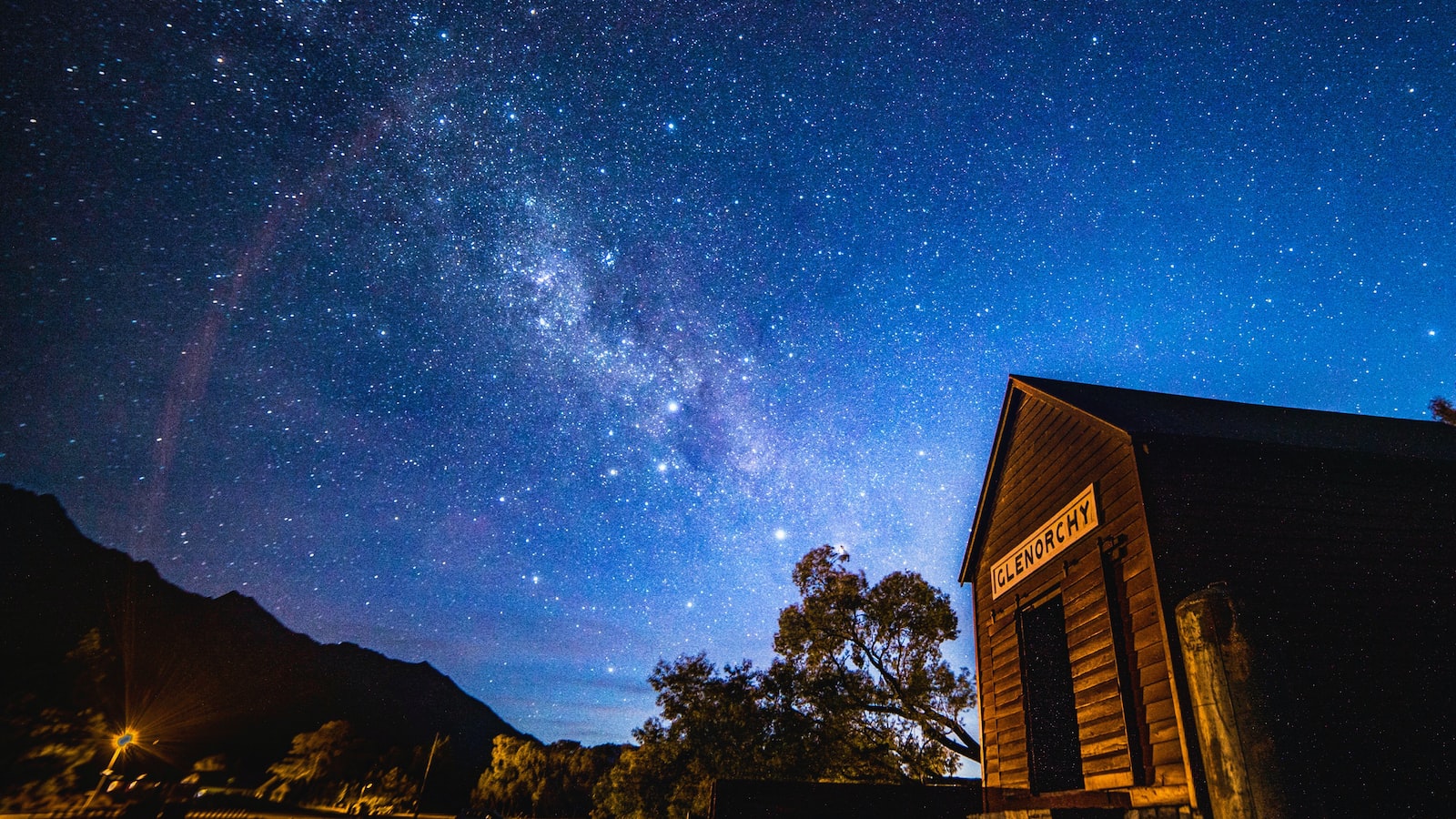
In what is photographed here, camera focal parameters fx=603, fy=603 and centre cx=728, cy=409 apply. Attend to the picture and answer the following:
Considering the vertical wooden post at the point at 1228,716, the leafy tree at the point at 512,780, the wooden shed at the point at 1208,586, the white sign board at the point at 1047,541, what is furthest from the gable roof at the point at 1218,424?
the leafy tree at the point at 512,780

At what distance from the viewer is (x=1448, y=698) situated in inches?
277

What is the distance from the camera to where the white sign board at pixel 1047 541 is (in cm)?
904

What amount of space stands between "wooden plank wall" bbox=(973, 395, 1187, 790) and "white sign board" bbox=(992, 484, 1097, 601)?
154mm

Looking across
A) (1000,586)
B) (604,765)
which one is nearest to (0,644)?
(604,765)

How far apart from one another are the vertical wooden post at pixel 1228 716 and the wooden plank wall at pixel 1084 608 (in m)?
5.79

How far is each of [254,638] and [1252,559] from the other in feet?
539

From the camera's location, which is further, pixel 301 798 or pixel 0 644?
pixel 301 798

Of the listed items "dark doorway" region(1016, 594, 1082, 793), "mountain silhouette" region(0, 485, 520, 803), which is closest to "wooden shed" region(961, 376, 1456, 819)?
"dark doorway" region(1016, 594, 1082, 793)

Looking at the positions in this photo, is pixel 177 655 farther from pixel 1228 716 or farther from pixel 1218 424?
pixel 1228 716

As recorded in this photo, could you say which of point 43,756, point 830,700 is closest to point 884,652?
point 830,700

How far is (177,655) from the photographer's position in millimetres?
103000

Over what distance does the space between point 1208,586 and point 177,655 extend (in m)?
144

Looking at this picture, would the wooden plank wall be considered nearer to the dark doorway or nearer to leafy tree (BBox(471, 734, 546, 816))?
the dark doorway

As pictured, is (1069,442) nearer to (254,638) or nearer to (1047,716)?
(1047,716)
